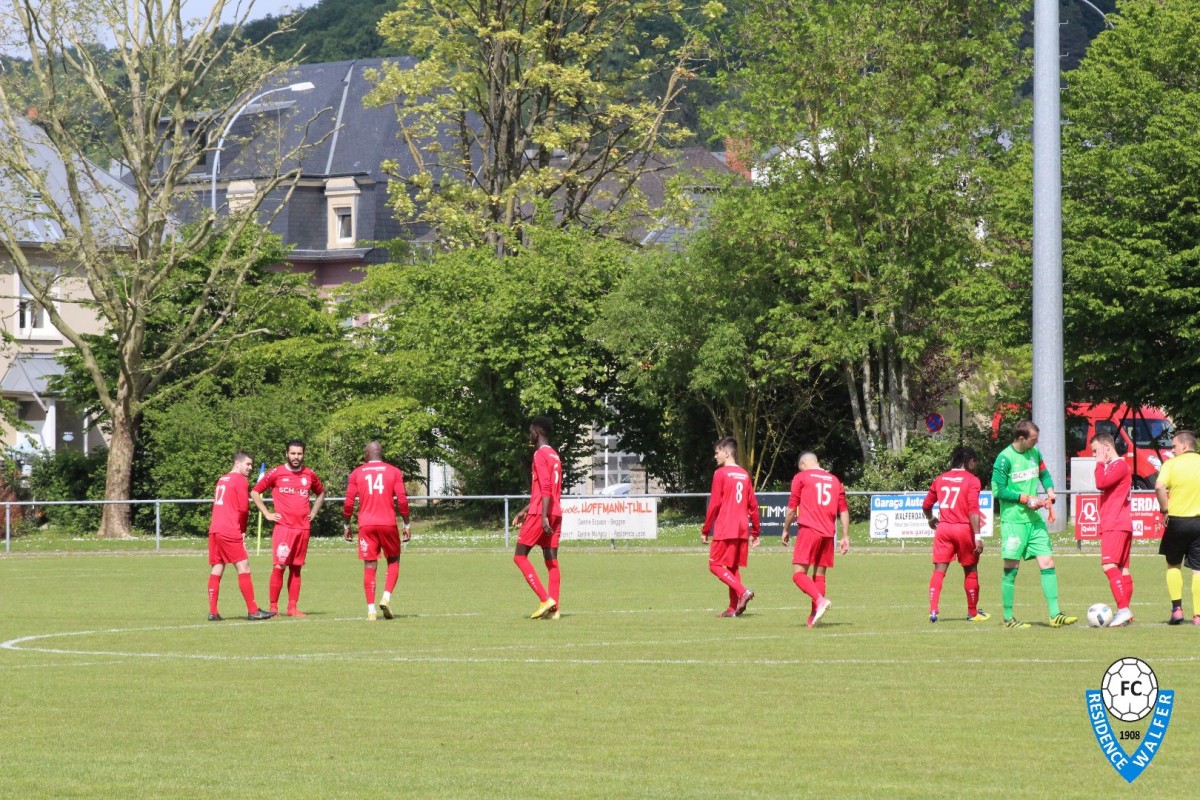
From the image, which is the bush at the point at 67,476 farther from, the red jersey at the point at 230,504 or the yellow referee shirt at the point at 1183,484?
the yellow referee shirt at the point at 1183,484

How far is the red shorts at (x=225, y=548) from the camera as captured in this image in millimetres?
20938

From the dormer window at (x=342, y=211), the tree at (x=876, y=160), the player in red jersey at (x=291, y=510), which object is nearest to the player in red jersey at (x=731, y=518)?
the player in red jersey at (x=291, y=510)

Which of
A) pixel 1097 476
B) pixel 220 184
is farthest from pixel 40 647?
pixel 220 184

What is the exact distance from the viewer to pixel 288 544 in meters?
21.2

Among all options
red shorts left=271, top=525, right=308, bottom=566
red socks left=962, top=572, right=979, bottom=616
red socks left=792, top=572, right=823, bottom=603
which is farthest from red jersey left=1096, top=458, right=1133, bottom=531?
red shorts left=271, top=525, right=308, bottom=566

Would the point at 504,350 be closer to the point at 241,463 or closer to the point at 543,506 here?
the point at 241,463

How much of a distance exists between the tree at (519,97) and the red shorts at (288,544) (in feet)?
107

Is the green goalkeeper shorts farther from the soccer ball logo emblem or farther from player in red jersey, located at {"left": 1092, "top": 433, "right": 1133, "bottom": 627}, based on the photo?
the soccer ball logo emblem

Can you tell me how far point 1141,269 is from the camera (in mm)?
42250

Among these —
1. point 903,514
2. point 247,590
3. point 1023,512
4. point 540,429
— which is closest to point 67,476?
point 903,514

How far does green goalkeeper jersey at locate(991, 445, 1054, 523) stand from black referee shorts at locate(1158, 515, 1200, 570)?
1.21m

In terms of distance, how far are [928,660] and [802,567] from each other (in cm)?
404

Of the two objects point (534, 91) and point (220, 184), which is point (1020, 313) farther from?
point (220, 184)

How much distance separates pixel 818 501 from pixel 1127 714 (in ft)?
32.9
